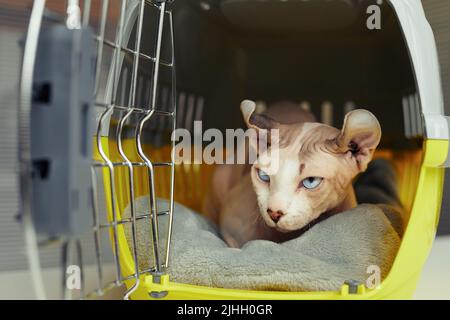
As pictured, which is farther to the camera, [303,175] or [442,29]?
[442,29]

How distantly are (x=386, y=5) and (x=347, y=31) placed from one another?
20 centimetres

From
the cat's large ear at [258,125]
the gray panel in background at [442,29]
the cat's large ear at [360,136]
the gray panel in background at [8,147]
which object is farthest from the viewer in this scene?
the gray panel in background at [442,29]

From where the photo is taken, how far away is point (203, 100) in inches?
52.4

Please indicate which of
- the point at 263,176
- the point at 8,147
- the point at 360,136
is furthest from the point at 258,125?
the point at 8,147

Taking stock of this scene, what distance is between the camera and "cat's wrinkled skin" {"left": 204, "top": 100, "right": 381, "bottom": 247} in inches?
39.6

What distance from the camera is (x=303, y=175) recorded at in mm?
1017

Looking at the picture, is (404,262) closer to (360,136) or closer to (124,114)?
(360,136)

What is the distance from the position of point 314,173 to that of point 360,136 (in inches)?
4.5

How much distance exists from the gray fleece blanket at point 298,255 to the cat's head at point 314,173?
0.04 m

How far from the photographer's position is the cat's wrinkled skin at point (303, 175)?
3.30ft

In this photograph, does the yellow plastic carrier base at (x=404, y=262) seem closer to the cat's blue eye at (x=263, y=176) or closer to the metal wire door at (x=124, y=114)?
the metal wire door at (x=124, y=114)

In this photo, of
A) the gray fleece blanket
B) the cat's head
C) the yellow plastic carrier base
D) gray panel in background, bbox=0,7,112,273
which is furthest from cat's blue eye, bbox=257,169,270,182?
gray panel in background, bbox=0,7,112,273

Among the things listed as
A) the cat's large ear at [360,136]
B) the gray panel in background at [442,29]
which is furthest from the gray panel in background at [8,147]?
the gray panel in background at [442,29]

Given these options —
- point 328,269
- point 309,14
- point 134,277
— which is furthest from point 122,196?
point 309,14
